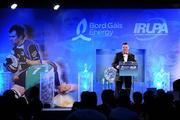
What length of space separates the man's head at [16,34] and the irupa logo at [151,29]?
3239mm

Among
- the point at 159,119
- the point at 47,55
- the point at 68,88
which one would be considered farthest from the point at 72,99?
the point at 159,119

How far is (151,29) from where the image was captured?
539 inches

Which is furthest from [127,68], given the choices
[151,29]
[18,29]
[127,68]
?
[18,29]

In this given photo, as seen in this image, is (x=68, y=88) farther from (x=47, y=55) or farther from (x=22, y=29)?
(x=22, y=29)

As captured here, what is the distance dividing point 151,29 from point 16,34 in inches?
152

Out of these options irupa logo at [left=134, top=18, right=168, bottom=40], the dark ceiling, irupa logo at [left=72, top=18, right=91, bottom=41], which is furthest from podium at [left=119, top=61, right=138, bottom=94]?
the dark ceiling

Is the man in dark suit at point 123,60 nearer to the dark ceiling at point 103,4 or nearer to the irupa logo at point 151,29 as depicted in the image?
the irupa logo at point 151,29

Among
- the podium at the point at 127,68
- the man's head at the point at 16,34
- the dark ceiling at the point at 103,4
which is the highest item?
the dark ceiling at the point at 103,4

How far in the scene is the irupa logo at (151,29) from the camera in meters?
13.7

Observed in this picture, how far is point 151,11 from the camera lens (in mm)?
13734

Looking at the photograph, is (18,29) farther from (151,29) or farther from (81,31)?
(151,29)

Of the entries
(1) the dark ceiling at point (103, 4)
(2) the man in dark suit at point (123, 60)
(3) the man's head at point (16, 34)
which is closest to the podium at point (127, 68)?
(2) the man in dark suit at point (123, 60)

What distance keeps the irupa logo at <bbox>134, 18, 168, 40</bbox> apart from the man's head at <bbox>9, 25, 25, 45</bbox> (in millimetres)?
3239

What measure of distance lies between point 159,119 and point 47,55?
7963 millimetres
